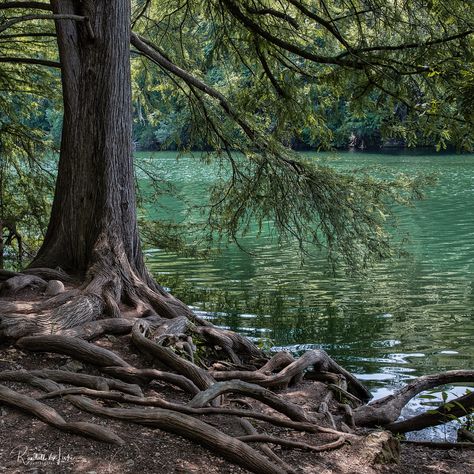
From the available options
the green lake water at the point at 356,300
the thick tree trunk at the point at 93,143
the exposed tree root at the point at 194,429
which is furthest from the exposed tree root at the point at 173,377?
the green lake water at the point at 356,300

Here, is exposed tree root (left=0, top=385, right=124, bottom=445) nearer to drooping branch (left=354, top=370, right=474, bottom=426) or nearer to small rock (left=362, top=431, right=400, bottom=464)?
small rock (left=362, top=431, right=400, bottom=464)

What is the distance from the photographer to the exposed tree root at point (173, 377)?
14.6 feet

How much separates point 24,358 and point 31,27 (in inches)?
326

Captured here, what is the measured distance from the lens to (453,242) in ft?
65.4

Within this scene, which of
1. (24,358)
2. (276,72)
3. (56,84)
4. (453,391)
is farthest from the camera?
(56,84)

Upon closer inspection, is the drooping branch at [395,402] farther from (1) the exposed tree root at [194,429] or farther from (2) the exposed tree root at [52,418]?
(2) the exposed tree root at [52,418]

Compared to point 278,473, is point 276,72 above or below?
above

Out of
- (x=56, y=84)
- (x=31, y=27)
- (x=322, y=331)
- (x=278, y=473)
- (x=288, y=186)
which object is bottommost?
(x=322, y=331)

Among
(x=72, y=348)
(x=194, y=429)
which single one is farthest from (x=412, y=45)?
(x=194, y=429)

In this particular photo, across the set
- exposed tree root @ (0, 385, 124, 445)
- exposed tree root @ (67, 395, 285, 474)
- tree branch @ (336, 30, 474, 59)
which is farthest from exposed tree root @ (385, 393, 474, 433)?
tree branch @ (336, 30, 474, 59)

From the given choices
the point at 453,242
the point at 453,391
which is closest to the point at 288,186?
the point at 453,391

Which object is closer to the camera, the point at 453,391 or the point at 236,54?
the point at 453,391

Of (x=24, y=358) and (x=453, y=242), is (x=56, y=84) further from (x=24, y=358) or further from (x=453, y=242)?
(x=453, y=242)

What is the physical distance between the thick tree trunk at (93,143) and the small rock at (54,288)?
627mm
